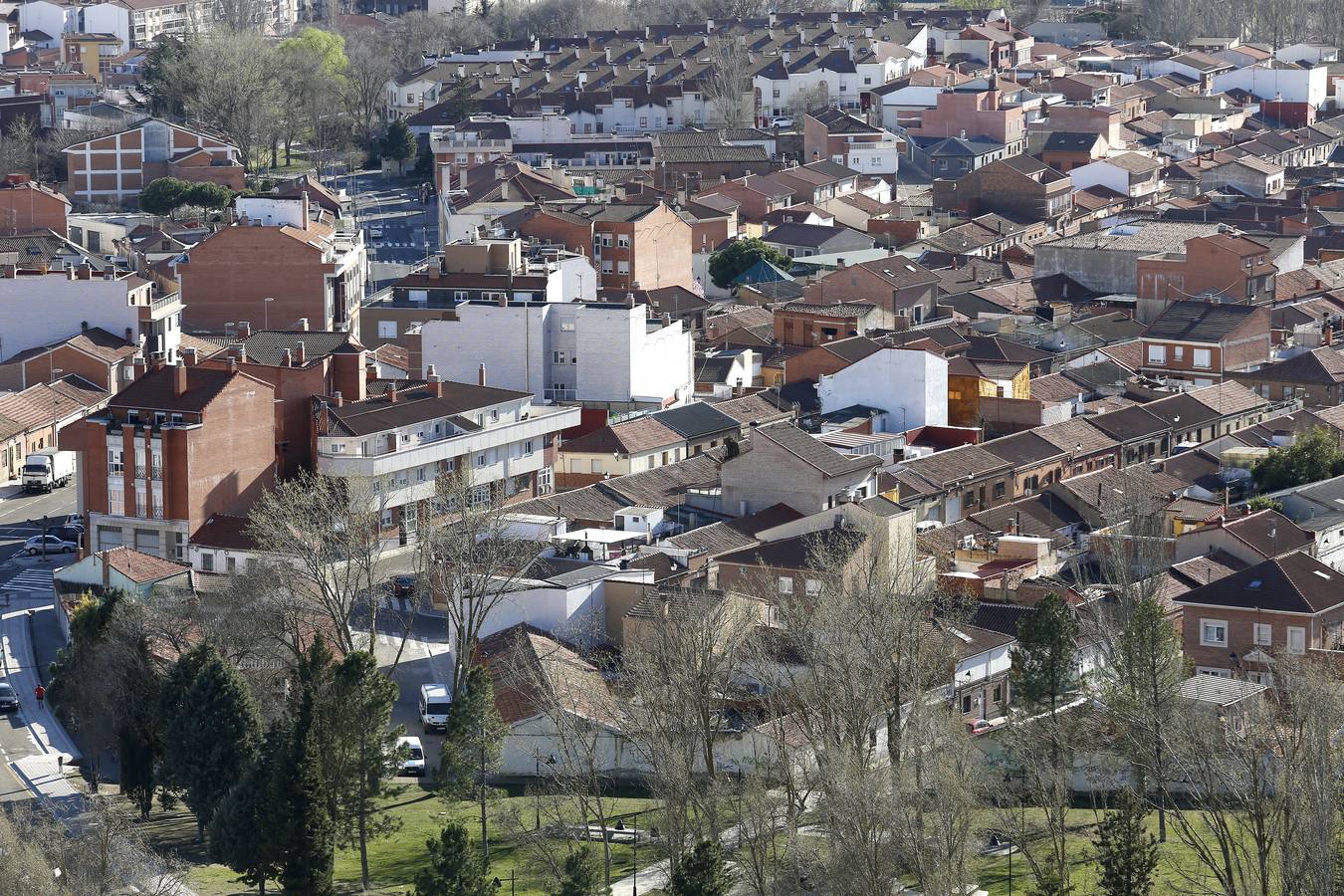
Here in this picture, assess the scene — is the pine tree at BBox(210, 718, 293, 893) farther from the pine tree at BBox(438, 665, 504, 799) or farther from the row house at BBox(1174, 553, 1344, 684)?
the row house at BBox(1174, 553, 1344, 684)

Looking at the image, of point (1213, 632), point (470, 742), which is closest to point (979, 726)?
point (1213, 632)

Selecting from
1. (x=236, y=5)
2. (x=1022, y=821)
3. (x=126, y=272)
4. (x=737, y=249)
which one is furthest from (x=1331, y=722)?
(x=236, y=5)

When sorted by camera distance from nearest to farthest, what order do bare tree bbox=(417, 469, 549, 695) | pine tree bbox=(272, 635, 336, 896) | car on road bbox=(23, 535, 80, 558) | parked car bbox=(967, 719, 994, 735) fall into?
pine tree bbox=(272, 635, 336, 896)
parked car bbox=(967, 719, 994, 735)
bare tree bbox=(417, 469, 549, 695)
car on road bbox=(23, 535, 80, 558)

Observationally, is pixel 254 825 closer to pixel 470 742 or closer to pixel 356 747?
pixel 356 747

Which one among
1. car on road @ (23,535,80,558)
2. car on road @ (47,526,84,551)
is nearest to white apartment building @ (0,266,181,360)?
car on road @ (47,526,84,551)

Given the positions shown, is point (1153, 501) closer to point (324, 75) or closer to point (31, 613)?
point (31, 613)

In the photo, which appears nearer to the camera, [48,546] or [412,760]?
[412,760]
